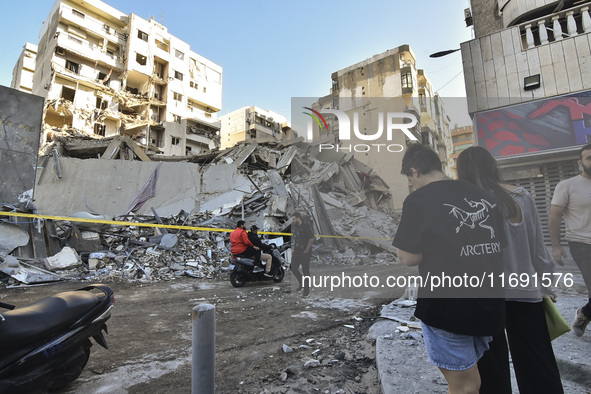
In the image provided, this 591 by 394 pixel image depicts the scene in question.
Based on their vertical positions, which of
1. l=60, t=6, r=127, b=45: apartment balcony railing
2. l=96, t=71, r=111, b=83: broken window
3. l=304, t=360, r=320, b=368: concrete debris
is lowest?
l=304, t=360, r=320, b=368: concrete debris

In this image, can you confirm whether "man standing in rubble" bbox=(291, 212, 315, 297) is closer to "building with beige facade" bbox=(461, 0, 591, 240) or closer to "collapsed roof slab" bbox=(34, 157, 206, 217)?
"building with beige facade" bbox=(461, 0, 591, 240)

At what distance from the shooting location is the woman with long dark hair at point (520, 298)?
1.65 meters

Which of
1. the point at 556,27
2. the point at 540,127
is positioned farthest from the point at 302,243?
the point at 556,27

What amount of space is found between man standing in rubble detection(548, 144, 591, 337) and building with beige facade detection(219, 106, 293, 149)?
4974cm

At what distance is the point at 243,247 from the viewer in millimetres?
6633

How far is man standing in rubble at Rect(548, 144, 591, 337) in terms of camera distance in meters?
2.68

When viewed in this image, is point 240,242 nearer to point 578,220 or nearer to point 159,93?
point 578,220

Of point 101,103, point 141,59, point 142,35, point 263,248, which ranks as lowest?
point 263,248

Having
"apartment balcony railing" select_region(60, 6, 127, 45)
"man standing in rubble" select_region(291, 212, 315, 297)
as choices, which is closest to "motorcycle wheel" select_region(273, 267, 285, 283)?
"man standing in rubble" select_region(291, 212, 315, 297)

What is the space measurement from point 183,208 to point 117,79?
28.2 meters

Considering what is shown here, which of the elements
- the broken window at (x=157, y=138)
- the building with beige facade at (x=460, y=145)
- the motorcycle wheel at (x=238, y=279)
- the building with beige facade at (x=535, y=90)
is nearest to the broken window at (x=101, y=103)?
the broken window at (x=157, y=138)

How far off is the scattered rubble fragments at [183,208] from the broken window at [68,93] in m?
15.1

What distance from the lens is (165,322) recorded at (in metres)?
4.08

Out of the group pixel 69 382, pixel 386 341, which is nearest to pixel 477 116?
pixel 386 341
